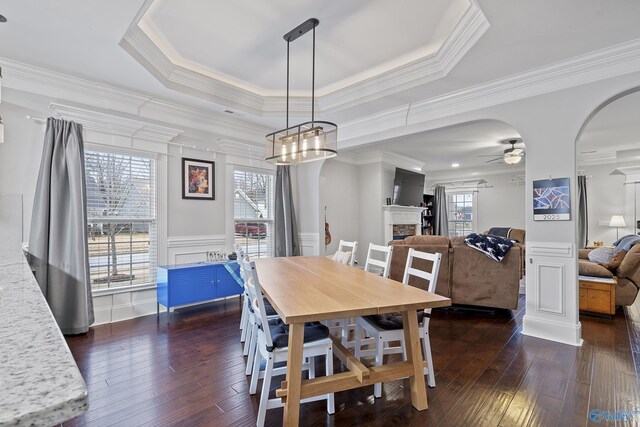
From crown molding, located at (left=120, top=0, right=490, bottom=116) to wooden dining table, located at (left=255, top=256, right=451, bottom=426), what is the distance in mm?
2175

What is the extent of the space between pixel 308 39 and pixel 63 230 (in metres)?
3.12

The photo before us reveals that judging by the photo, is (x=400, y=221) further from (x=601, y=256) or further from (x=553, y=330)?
(x=553, y=330)

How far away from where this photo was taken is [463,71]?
3164mm

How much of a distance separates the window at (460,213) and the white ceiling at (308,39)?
544cm

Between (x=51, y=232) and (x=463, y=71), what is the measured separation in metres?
4.45

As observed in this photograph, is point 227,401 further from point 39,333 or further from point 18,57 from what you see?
point 18,57

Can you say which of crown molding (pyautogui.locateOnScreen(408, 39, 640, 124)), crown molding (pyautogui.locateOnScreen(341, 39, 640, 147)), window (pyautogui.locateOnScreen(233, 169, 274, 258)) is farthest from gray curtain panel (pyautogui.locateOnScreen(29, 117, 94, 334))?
crown molding (pyautogui.locateOnScreen(408, 39, 640, 124))

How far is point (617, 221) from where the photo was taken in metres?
6.41

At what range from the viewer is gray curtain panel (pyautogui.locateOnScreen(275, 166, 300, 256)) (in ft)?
17.4

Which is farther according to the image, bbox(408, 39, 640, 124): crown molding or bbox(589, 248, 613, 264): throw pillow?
bbox(589, 248, 613, 264): throw pillow

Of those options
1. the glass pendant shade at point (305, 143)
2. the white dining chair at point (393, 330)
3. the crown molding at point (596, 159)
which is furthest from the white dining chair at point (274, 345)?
the crown molding at point (596, 159)

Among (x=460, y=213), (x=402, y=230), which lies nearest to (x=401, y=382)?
(x=402, y=230)

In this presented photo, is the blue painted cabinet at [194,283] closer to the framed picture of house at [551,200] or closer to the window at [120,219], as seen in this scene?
the window at [120,219]

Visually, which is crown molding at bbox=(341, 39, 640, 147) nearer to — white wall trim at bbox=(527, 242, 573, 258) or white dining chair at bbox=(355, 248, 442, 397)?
white wall trim at bbox=(527, 242, 573, 258)
